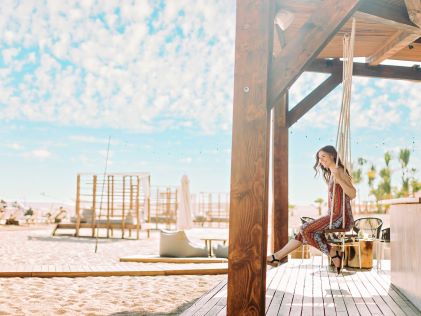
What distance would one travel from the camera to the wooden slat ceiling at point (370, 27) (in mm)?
3680

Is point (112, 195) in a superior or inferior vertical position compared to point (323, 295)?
superior

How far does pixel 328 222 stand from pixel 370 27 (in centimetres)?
202

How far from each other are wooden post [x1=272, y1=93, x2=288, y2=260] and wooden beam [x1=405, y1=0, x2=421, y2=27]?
2.88 metres

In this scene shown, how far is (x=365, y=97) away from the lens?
59.2 meters

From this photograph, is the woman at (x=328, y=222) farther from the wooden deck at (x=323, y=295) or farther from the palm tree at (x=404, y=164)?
the palm tree at (x=404, y=164)

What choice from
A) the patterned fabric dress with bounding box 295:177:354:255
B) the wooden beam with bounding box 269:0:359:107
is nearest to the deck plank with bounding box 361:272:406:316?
the patterned fabric dress with bounding box 295:177:354:255

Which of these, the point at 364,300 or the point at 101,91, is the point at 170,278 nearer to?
the point at 364,300

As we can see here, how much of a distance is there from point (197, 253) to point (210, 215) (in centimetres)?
1252

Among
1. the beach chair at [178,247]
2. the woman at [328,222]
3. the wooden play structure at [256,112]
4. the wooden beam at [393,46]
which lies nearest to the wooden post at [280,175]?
the wooden beam at [393,46]

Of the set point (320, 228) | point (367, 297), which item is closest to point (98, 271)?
point (320, 228)

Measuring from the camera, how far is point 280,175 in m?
6.88

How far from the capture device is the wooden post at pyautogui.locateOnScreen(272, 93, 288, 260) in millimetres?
6781

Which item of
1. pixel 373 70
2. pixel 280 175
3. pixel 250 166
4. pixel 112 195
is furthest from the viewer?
pixel 112 195

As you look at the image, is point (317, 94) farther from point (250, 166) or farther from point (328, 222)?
point (250, 166)
